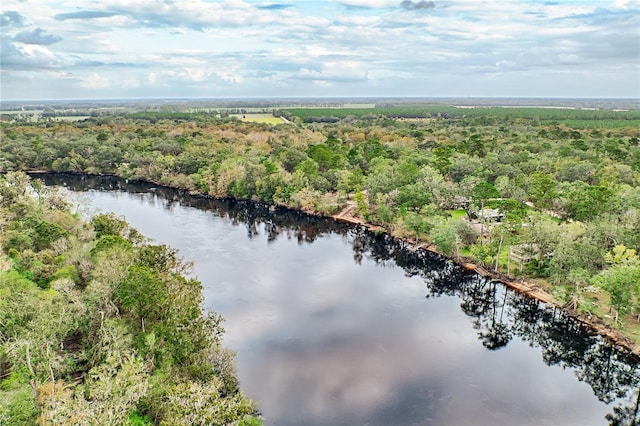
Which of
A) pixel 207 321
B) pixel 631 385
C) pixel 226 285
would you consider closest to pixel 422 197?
pixel 226 285

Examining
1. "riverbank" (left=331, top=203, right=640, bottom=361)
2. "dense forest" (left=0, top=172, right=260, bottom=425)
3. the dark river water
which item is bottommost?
the dark river water

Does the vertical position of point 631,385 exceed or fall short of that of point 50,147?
it falls short

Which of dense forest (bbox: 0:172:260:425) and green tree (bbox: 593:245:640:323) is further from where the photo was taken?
green tree (bbox: 593:245:640:323)

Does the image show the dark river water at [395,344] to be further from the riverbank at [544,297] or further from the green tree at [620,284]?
the green tree at [620,284]

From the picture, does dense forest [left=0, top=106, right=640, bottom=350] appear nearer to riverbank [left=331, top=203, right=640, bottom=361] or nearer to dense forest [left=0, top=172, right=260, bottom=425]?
riverbank [left=331, top=203, right=640, bottom=361]

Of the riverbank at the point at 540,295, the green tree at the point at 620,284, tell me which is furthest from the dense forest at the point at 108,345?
the riverbank at the point at 540,295

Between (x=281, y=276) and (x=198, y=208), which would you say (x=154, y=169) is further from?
(x=281, y=276)

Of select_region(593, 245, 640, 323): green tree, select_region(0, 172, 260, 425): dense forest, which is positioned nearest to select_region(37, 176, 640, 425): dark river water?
select_region(593, 245, 640, 323): green tree
